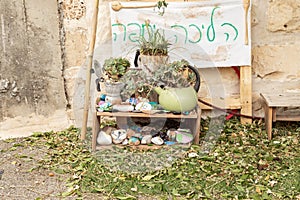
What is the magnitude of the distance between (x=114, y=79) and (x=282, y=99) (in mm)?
1039

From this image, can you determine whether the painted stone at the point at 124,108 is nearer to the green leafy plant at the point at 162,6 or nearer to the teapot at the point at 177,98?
the teapot at the point at 177,98

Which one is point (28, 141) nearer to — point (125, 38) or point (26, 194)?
point (26, 194)

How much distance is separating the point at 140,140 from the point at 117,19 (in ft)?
2.70

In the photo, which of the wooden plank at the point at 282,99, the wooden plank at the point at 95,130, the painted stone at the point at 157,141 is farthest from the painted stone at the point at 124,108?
the wooden plank at the point at 282,99

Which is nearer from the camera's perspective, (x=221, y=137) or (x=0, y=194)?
(x=0, y=194)

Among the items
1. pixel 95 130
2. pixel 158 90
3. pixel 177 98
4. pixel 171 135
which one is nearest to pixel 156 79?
pixel 158 90

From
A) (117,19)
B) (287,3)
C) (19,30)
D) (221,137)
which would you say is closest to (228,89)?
(221,137)

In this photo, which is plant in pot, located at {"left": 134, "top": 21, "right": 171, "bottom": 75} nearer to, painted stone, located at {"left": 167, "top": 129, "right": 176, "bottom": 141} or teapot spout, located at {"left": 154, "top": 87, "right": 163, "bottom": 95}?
teapot spout, located at {"left": 154, "top": 87, "right": 163, "bottom": 95}

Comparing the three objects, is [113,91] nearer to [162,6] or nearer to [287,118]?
[162,6]

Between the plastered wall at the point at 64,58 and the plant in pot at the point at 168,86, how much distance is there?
497 millimetres

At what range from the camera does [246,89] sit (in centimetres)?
288

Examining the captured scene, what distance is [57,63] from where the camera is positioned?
3.04 m

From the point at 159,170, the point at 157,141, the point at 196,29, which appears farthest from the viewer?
the point at 196,29

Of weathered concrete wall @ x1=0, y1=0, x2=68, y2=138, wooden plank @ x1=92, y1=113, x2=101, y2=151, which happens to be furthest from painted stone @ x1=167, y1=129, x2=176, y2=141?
weathered concrete wall @ x1=0, y1=0, x2=68, y2=138
